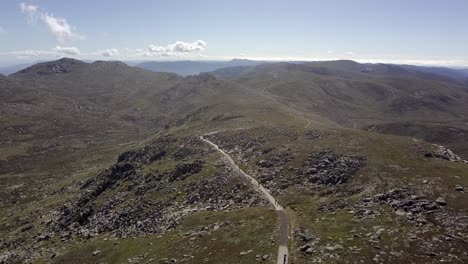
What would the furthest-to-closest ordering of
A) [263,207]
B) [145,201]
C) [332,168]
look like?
1. [145,201]
2. [332,168]
3. [263,207]

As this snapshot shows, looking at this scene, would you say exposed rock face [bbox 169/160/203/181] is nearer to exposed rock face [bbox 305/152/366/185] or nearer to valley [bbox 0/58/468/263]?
valley [bbox 0/58/468/263]

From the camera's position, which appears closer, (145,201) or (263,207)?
(263,207)

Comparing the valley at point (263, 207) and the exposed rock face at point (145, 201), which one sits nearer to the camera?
the valley at point (263, 207)

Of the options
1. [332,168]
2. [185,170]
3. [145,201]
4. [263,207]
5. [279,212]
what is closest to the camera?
[279,212]

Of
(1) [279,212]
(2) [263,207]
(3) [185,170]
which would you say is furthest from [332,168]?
(3) [185,170]

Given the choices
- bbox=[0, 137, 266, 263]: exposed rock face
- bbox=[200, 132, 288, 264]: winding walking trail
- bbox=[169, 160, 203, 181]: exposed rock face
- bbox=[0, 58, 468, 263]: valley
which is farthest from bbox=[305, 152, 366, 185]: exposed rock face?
bbox=[169, 160, 203, 181]: exposed rock face

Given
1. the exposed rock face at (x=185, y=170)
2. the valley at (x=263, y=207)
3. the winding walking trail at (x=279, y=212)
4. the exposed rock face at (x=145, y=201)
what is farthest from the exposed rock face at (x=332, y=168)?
the exposed rock face at (x=185, y=170)

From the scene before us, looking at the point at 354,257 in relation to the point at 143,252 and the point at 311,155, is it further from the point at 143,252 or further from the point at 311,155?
the point at 311,155

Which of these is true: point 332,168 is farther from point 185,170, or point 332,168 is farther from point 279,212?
point 185,170

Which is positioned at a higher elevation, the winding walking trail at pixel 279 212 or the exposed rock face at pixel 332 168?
the exposed rock face at pixel 332 168

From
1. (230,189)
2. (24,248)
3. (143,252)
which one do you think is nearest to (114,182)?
(24,248)

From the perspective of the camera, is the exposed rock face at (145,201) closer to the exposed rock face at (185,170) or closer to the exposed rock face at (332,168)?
the exposed rock face at (185,170)

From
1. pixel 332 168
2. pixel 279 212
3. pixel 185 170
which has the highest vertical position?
pixel 332 168
